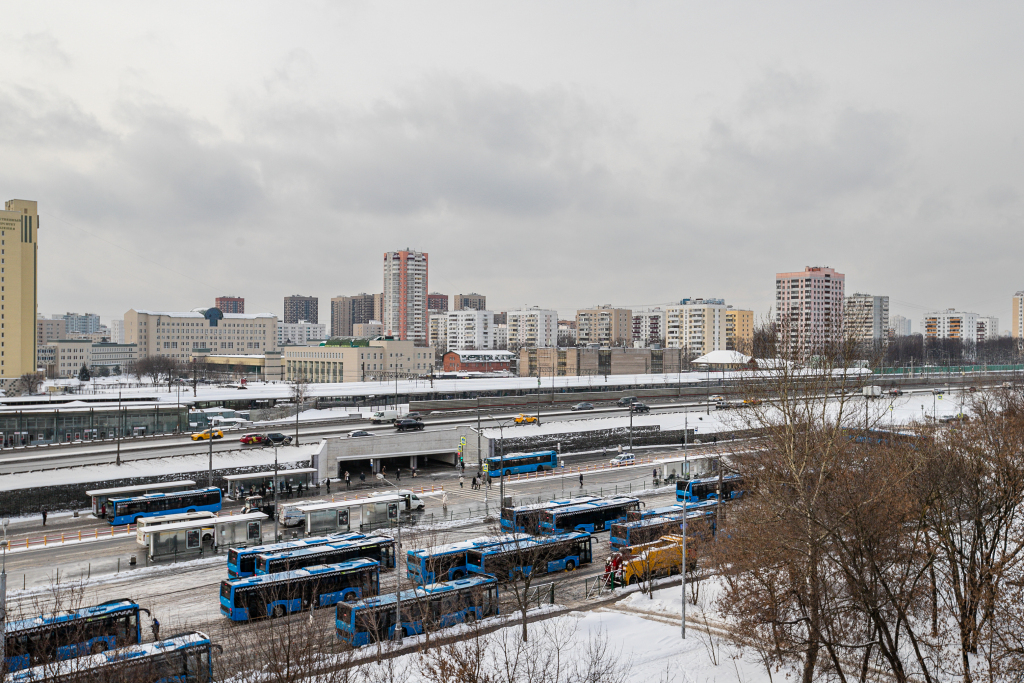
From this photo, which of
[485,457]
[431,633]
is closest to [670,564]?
[431,633]

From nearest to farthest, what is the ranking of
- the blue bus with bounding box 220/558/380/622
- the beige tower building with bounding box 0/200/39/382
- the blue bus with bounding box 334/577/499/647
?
the blue bus with bounding box 334/577/499/647 < the blue bus with bounding box 220/558/380/622 < the beige tower building with bounding box 0/200/39/382

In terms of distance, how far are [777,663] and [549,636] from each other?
5234 mm

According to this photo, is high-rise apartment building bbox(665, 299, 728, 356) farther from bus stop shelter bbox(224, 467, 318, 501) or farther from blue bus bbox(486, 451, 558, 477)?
bus stop shelter bbox(224, 467, 318, 501)

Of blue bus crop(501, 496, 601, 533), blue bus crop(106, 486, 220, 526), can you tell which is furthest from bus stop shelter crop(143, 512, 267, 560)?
blue bus crop(501, 496, 601, 533)

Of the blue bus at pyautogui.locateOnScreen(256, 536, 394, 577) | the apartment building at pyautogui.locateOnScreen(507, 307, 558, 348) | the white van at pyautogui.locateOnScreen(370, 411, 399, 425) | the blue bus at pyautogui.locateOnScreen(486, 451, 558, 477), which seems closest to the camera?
the blue bus at pyautogui.locateOnScreen(256, 536, 394, 577)

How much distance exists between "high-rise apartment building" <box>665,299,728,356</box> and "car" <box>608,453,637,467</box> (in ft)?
431

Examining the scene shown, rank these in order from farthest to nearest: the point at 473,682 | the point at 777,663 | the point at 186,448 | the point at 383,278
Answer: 1. the point at 383,278
2. the point at 186,448
3. the point at 777,663
4. the point at 473,682

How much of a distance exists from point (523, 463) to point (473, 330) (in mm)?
144409

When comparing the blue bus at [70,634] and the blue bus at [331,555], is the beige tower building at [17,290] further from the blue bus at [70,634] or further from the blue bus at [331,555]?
the blue bus at [70,634]

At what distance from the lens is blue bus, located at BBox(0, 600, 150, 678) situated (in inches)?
585

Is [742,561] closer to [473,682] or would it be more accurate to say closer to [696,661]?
[696,661]

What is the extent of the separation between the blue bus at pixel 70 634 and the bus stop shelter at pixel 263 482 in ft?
57.4

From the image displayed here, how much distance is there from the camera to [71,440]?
49.5m

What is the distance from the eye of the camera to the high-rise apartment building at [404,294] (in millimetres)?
186750
